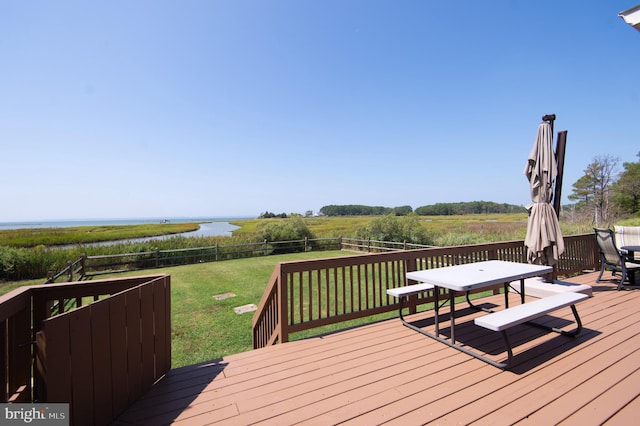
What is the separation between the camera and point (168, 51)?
7.06 meters

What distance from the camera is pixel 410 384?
6.64 ft

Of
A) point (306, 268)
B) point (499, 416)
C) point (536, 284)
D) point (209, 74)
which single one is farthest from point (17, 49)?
point (536, 284)

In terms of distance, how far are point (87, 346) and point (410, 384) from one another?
7.37 feet

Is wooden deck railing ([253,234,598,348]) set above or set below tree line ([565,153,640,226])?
below

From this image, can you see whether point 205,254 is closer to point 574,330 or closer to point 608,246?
point 574,330

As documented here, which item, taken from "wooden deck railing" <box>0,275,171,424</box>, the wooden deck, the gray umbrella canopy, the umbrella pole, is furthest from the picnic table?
"wooden deck railing" <box>0,275,171,424</box>

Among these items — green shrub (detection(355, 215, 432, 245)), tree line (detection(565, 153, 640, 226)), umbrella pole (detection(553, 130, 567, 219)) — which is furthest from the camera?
tree line (detection(565, 153, 640, 226))

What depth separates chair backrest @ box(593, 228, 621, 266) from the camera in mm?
4426

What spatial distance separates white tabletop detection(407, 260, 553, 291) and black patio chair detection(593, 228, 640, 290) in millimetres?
2648

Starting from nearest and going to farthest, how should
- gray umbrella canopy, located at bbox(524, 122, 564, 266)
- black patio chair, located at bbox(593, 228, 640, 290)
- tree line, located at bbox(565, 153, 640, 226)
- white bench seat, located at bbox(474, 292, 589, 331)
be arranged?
white bench seat, located at bbox(474, 292, 589, 331) < gray umbrella canopy, located at bbox(524, 122, 564, 266) < black patio chair, located at bbox(593, 228, 640, 290) < tree line, located at bbox(565, 153, 640, 226)

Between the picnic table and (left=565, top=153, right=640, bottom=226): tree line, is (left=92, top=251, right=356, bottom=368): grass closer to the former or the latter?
the picnic table

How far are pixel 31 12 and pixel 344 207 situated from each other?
62.9m

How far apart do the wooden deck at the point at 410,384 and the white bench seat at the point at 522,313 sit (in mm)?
430

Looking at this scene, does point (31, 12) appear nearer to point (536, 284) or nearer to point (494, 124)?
point (536, 284)
